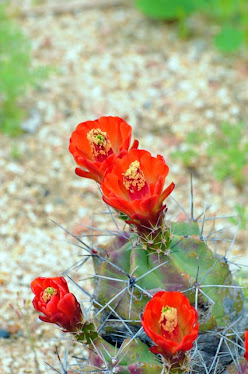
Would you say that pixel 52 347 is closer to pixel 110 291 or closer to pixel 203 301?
pixel 110 291

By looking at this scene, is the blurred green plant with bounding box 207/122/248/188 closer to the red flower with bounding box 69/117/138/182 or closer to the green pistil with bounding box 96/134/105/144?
the red flower with bounding box 69/117/138/182

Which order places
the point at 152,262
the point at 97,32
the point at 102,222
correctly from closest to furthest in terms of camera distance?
the point at 152,262 < the point at 102,222 < the point at 97,32

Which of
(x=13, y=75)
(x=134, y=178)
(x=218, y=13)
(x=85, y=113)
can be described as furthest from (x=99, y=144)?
(x=218, y=13)

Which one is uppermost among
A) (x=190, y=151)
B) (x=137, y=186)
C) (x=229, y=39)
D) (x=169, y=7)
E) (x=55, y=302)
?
(x=137, y=186)

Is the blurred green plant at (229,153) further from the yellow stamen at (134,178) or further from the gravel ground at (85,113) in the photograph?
the yellow stamen at (134,178)

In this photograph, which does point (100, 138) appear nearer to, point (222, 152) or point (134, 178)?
point (134, 178)

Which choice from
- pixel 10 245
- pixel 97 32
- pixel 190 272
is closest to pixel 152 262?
pixel 190 272

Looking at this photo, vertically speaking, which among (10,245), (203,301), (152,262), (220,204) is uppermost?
(152,262)
